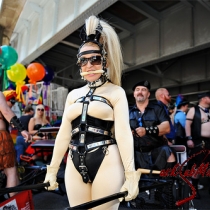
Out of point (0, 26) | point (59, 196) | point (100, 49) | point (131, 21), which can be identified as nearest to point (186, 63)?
point (131, 21)

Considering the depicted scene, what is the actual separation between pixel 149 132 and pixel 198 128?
58.5 inches

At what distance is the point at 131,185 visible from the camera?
1228mm

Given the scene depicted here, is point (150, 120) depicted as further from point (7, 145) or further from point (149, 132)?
point (7, 145)

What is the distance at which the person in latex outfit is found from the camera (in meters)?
1.33

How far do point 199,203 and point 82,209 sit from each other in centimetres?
292

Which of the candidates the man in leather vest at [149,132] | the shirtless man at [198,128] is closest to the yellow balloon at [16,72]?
the man in leather vest at [149,132]

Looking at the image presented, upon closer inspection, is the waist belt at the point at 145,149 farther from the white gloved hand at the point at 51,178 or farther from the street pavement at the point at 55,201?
A: the white gloved hand at the point at 51,178

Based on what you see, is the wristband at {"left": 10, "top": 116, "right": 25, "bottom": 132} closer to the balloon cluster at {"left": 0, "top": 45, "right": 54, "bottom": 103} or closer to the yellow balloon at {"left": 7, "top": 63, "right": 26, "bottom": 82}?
the balloon cluster at {"left": 0, "top": 45, "right": 54, "bottom": 103}

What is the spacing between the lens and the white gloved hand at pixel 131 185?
1.20 metres

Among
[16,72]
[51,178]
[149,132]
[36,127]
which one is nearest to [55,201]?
[36,127]

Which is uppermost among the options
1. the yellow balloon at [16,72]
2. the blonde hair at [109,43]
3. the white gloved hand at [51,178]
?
the yellow balloon at [16,72]

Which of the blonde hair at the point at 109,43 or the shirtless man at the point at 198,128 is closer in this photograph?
the blonde hair at the point at 109,43

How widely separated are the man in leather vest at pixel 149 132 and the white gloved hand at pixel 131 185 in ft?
4.36

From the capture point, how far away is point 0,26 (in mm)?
5383
